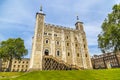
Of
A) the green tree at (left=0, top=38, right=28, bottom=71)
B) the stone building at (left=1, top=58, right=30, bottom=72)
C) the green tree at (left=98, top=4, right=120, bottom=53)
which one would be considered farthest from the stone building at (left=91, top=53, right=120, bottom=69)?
the stone building at (left=1, top=58, right=30, bottom=72)

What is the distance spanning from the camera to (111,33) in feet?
97.6

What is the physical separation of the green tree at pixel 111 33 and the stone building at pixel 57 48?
1096cm

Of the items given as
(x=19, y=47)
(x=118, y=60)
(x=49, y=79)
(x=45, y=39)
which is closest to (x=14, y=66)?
(x=19, y=47)

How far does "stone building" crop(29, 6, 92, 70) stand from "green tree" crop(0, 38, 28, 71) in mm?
12268

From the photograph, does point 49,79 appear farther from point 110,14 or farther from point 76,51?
point 76,51

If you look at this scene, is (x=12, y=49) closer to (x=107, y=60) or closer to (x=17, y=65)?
(x=17, y=65)

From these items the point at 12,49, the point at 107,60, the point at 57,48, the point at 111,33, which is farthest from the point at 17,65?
the point at 111,33

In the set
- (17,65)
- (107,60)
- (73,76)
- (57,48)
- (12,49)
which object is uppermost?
(12,49)

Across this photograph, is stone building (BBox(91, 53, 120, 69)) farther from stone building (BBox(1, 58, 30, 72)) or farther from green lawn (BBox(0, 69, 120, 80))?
green lawn (BBox(0, 69, 120, 80))

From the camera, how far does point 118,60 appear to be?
61.6 m

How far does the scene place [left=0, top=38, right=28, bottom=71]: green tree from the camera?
46.4 metres

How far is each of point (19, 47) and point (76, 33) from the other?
2468cm

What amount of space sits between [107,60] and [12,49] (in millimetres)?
50487

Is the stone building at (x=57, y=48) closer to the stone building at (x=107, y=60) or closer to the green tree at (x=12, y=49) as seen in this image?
the green tree at (x=12, y=49)
